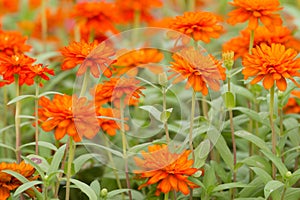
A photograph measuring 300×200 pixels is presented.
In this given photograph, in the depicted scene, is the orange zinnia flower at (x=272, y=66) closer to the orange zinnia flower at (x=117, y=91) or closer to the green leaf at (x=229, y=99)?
the green leaf at (x=229, y=99)

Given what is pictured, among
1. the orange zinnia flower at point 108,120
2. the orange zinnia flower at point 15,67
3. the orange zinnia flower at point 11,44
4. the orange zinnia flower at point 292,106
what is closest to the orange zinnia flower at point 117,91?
the orange zinnia flower at point 108,120

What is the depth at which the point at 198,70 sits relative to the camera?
1.04 m

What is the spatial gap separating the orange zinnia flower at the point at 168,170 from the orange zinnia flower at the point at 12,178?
197 mm

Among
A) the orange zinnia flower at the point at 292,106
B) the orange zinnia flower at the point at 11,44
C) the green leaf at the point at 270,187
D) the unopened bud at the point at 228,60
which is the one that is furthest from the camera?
the orange zinnia flower at the point at 292,106

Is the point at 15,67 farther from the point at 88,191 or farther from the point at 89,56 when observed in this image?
the point at 88,191

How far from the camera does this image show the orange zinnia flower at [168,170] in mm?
1035

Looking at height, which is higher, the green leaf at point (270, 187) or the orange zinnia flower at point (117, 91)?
the orange zinnia flower at point (117, 91)

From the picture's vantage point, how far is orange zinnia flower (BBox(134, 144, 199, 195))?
40.8 inches

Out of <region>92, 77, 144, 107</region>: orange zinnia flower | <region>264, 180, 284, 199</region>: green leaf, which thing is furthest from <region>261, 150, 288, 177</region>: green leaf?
<region>92, 77, 144, 107</region>: orange zinnia flower

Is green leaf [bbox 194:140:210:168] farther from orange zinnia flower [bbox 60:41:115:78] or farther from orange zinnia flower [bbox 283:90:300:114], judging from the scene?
orange zinnia flower [bbox 283:90:300:114]

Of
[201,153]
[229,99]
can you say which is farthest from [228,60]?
[201,153]

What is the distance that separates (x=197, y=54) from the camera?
110 centimetres

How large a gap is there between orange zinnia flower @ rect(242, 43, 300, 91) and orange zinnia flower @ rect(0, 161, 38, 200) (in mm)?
411

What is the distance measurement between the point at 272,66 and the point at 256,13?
0.65 feet
